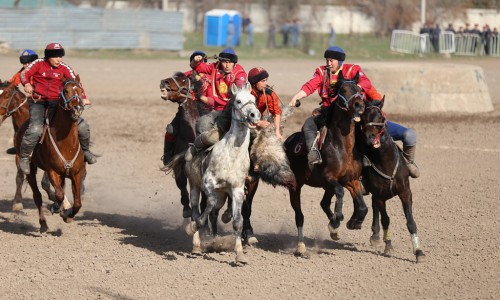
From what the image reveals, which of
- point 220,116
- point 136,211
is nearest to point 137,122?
point 136,211

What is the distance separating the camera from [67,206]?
1301 cm

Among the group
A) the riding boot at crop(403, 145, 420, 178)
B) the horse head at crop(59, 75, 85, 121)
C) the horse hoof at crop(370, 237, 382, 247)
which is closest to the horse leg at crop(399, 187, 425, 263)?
the riding boot at crop(403, 145, 420, 178)

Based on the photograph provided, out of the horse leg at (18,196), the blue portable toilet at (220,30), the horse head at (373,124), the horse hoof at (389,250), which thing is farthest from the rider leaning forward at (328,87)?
the blue portable toilet at (220,30)

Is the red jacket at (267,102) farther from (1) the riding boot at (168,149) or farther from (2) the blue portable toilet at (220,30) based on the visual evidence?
(2) the blue portable toilet at (220,30)

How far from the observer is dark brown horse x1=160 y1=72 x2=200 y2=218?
1264 cm

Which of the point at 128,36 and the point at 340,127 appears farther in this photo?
the point at 128,36

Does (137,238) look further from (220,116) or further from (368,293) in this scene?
(368,293)

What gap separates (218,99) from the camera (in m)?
12.2

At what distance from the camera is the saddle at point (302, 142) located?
1163 cm

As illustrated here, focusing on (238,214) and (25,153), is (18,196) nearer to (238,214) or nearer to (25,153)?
(25,153)

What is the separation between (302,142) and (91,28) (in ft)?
101

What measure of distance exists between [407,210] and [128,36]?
32.3 metres

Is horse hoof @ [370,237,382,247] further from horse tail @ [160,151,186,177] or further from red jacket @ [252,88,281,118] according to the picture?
horse tail @ [160,151,186,177]

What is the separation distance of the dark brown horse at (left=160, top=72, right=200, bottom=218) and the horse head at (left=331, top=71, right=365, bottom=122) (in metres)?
2.43
